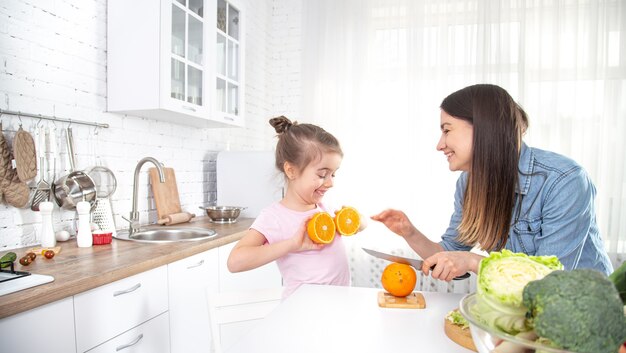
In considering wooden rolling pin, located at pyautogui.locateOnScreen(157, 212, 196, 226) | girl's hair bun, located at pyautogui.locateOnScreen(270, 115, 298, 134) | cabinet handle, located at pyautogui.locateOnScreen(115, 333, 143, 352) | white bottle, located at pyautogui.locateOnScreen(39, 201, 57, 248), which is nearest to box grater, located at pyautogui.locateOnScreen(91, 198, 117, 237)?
white bottle, located at pyautogui.locateOnScreen(39, 201, 57, 248)

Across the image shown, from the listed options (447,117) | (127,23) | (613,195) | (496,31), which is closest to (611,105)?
(613,195)

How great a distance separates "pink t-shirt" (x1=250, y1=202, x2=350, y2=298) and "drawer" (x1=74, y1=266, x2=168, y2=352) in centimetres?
54

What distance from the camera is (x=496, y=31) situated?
333 cm

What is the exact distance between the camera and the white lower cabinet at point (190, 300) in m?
1.88

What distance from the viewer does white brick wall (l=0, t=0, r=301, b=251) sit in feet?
5.79

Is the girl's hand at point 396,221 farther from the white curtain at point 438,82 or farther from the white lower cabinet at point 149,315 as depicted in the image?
the white curtain at point 438,82

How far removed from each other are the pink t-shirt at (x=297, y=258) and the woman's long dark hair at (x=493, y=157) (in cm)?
52

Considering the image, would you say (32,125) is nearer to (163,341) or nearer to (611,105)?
(163,341)

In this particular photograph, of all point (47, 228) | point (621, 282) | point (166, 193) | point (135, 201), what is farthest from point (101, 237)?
point (621, 282)

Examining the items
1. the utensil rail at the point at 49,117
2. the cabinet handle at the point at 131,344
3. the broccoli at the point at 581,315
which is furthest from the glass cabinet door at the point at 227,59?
the broccoli at the point at 581,315

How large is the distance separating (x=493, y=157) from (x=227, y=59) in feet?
7.01

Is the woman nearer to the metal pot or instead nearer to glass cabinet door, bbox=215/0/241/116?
the metal pot

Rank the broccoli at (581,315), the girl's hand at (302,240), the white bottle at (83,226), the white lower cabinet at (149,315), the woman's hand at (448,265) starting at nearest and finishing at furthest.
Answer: the broccoli at (581,315) < the woman's hand at (448,265) < the white lower cabinet at (149,315) < the girl's hand at (302,240) < the white bottle at (83,226)

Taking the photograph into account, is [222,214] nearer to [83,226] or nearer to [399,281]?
[83,226]
